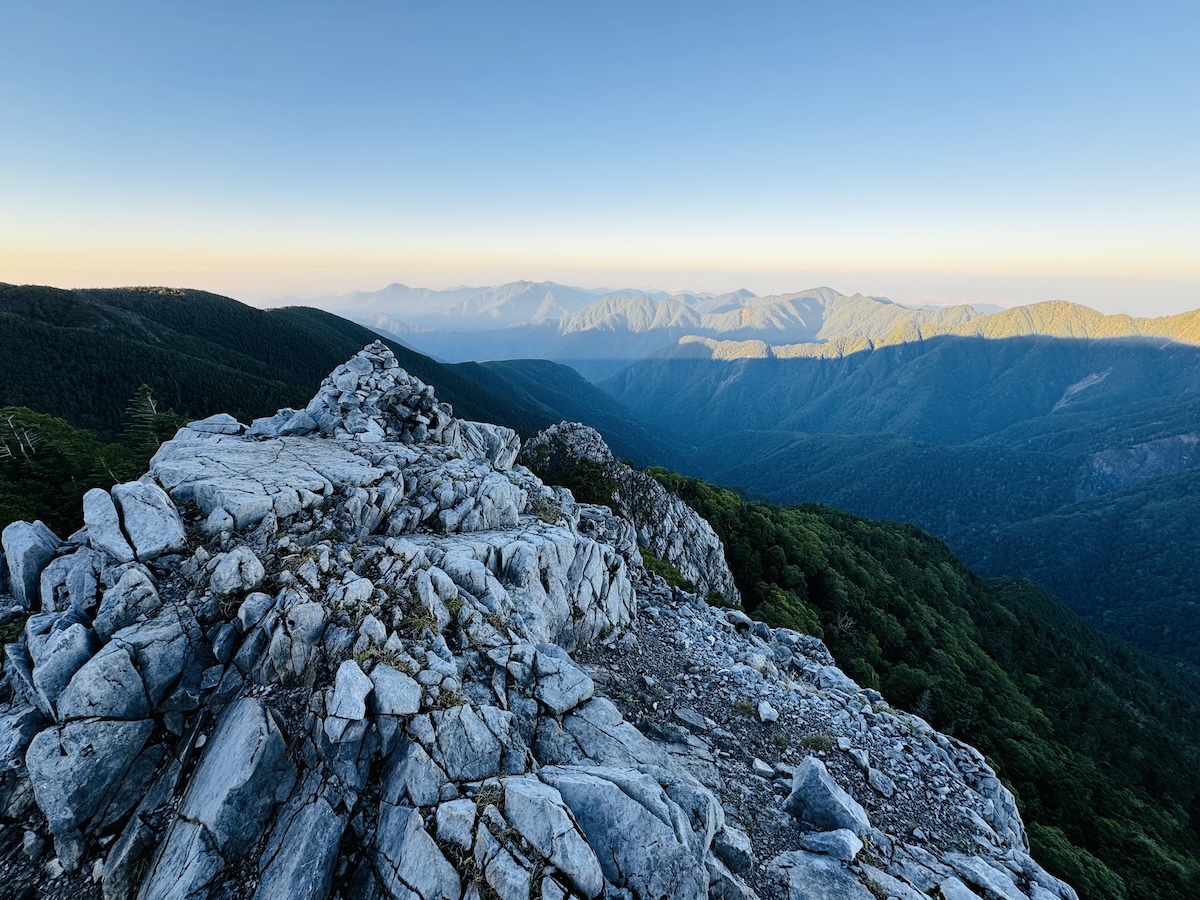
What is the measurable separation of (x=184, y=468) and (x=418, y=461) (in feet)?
30.8

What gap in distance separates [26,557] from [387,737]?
12.5 m

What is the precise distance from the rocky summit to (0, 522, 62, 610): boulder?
2.8 inches

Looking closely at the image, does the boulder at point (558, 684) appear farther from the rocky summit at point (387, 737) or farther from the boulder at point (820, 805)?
the boulder at point (820, 805)

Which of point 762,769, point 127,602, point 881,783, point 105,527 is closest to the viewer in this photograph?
point 127,602

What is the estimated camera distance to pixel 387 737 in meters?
11.1

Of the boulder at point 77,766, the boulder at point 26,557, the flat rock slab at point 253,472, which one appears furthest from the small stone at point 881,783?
the boulder at point 26,557

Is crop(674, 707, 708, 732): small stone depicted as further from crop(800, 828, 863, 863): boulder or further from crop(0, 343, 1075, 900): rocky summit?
crop(800, 828, 863, 863): boulder

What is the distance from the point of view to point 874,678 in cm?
4109

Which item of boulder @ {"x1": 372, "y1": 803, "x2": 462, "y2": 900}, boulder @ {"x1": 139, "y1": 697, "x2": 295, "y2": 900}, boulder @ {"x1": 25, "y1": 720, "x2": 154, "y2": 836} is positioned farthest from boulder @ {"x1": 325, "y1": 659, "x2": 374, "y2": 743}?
boulder @ {"x1": 25, "y1": 720, "x2": 154, "y2": 836}

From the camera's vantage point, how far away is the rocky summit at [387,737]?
Answer: 9898 millimetres

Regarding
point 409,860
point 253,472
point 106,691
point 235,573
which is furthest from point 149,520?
point 409,860

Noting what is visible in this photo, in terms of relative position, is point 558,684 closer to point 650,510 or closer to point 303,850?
point 303,850

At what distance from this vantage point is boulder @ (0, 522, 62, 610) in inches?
539

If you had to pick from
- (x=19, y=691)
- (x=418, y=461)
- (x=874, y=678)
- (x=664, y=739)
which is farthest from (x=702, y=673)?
(x=874, y=678)
